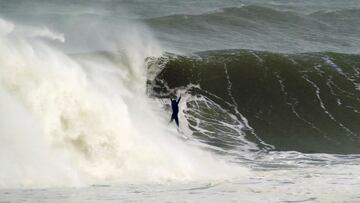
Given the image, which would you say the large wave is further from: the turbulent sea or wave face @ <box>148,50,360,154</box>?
wave face @ <box>148,50,360,154</box>

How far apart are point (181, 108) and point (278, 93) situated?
10.3ft

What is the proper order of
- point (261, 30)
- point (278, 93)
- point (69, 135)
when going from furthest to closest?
point (261, 30) → point (278, 93) → point (69, 135)

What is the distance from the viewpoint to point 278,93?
1797 cm

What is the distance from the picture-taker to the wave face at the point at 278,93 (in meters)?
15.2

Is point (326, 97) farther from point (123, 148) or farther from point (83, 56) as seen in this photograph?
point (123, 148)

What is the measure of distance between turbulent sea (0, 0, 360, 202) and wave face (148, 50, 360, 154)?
0.16 ft

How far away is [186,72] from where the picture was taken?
733 inches

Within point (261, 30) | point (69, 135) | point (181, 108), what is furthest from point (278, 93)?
point (261, 30)

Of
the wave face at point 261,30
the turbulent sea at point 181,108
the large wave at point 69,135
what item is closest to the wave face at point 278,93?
the turbulent sea at point 181,108

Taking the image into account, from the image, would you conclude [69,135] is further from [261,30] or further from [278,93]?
[261,30]

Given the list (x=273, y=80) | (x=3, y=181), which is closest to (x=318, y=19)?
(x=273, y=80)

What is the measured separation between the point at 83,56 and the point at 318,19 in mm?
15169

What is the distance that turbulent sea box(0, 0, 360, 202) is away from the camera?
9.24 meters

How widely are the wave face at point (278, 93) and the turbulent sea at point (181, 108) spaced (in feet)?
0.16
